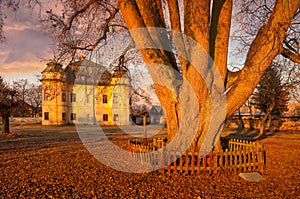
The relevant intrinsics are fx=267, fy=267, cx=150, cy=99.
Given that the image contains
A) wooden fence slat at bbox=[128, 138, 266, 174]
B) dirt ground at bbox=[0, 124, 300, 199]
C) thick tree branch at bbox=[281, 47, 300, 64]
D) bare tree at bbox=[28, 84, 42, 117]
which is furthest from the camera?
bare tree at bbox=[28, 84, 42, 117]

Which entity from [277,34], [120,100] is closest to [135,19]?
[277,34]

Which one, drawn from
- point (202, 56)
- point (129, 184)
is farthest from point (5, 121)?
point (202, 56)

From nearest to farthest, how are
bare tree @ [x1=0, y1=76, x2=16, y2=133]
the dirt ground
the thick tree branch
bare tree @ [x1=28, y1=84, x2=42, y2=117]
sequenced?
the dirt ground, the thick tree branch, bare tree @ [x1=0, y1=76, x2=16, y2=133], bare tree @ [x1=28, y1=84, x2=42, y2=117]

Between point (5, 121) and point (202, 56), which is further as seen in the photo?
point (5, 121)

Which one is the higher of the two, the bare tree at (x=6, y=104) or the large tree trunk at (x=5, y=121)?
the bare tree at (x=6, y=104)

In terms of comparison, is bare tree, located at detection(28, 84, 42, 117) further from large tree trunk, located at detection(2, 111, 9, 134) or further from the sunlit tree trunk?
the sunlit tree trunk

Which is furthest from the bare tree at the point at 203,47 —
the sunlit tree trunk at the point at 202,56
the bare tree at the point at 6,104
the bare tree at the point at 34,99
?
the bare tree at the point at 34,99

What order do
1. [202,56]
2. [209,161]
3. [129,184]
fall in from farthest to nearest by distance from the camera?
[202,56], [209,161], [129,184]

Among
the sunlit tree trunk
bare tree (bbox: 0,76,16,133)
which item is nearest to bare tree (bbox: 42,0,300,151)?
the sunlit tree trunk

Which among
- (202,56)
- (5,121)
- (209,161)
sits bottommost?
(209,161)

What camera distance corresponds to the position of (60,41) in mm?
11195

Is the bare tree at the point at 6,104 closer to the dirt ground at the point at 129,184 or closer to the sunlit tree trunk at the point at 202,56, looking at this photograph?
the dirt ground at the point at 129,184

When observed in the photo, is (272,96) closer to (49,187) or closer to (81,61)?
(81,61)

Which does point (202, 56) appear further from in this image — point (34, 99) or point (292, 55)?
point (34, 99)
